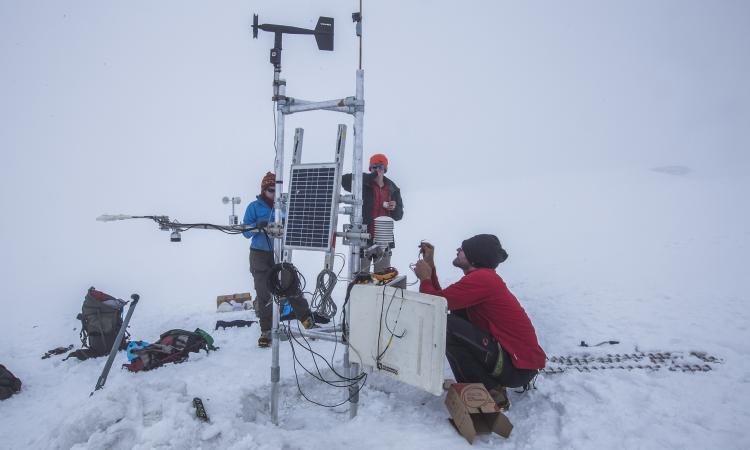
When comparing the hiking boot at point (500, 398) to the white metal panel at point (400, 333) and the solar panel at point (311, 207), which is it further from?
the solar panel at point (311, 207)

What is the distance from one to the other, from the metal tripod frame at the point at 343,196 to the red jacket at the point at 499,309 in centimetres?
88

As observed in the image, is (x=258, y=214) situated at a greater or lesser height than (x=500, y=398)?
greater

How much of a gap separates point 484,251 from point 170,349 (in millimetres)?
4449

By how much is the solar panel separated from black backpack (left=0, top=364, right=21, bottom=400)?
4038mm

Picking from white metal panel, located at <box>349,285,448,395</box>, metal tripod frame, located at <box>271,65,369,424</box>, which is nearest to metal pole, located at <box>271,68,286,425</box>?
metal tripod frame, located at <box>271,65,369,424</box>

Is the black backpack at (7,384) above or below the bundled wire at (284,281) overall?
below

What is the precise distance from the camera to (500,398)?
3.68 meters

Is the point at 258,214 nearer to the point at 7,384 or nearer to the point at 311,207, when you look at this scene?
the point at 311,207

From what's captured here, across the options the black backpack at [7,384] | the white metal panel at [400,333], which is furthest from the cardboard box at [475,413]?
the black backpack at [7,384]

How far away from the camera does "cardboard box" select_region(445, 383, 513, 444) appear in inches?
123

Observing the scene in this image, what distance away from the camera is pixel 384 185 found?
589 centimetres

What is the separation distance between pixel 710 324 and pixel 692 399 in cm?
307

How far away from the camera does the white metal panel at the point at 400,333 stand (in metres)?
2.89

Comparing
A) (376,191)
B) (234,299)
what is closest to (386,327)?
(376,191)
